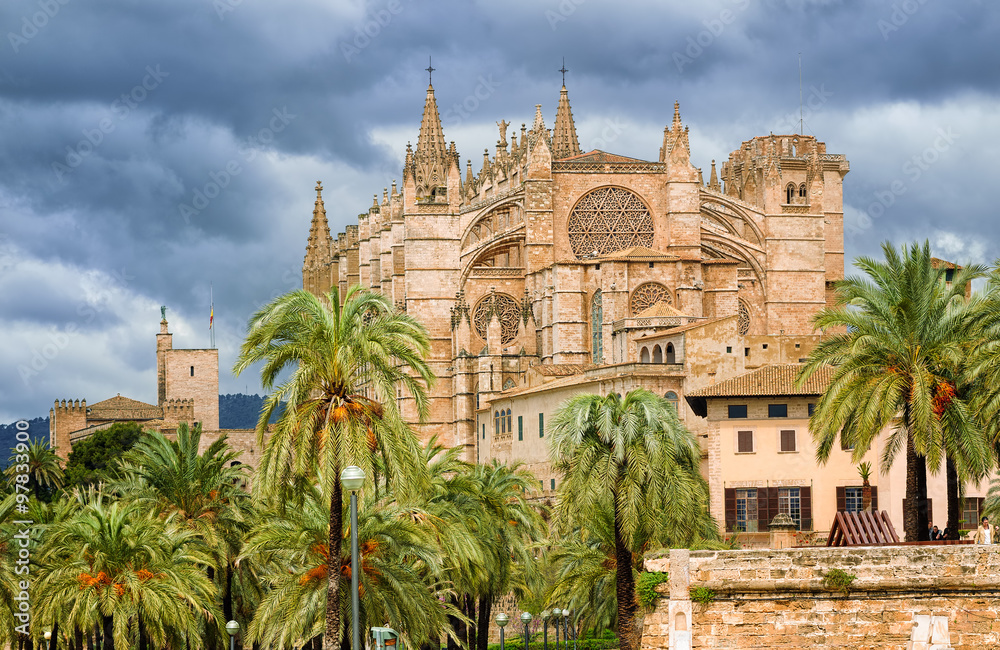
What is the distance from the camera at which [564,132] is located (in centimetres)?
9919

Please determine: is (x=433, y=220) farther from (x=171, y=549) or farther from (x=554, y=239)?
(x=171, y=549)

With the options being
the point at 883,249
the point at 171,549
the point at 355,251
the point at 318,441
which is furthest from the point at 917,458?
the point at 355,251

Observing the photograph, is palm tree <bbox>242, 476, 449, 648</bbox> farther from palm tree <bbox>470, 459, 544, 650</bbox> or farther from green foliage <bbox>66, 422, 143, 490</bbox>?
green foliage <bbox>66, 422, 143, 490</bbox>

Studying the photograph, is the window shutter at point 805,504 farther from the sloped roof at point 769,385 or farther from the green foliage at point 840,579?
the green foliage at point 840,579

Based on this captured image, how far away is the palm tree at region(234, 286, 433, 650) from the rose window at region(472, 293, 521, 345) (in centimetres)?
5144

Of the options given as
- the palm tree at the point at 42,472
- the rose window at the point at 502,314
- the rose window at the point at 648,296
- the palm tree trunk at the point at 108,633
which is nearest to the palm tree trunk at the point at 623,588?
the palm tree trunk at the point at 108,633

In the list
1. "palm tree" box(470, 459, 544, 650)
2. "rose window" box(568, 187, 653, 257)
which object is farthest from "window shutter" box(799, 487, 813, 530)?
"rose window" box(568, 187, 653, 257)

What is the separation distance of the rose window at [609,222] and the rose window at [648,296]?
5.22 meters

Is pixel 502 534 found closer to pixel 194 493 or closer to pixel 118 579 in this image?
pixel 194 493

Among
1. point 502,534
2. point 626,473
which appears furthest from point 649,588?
point 502,534

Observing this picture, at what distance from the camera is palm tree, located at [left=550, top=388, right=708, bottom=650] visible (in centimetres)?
3334

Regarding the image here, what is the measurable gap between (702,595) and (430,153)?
270ft

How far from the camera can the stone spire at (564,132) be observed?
97.8 meters

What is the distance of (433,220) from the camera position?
3115 inches
